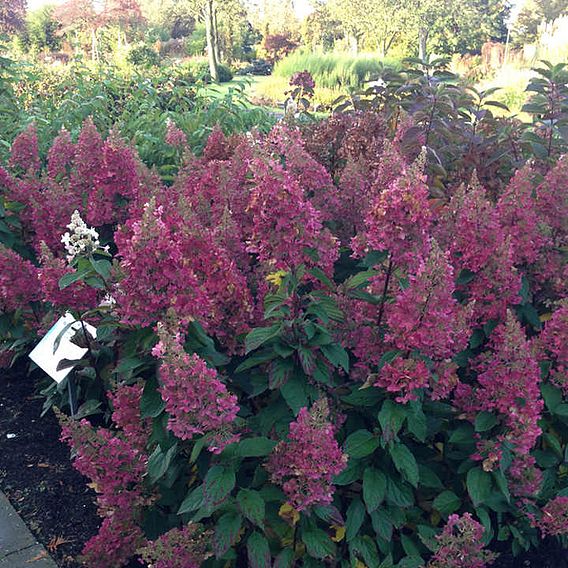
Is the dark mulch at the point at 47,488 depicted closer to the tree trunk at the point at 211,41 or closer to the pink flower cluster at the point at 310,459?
the pink flower cluster at the point at 310,459

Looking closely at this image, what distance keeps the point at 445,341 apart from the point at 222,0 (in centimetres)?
2831

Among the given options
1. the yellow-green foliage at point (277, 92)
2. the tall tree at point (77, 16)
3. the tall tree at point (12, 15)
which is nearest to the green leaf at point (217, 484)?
the yellow-green foliage at point (277, 92)

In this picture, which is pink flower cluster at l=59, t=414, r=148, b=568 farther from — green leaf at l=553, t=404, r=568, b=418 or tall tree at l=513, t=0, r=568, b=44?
tall tree at l=513, t=0, r=568, b=44

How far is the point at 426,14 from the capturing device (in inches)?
1236

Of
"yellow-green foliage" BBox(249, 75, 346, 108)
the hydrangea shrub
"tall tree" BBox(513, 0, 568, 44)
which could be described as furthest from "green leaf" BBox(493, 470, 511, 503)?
"tall tree" BBox(513, 0, 568, 44)

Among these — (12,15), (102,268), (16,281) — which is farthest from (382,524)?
(12,15)

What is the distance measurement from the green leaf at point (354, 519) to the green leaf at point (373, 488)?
0.11 m

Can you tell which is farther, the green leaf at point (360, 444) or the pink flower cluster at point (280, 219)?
the green leaf at point (360, 444)

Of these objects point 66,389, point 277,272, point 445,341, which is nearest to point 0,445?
point 66,389

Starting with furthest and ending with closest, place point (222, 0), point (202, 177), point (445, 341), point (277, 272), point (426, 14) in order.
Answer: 1. point (426, 14)
2. point (222, 0)
3. point (202, 177)
4. point (277, 272)
5. point (445, 341)

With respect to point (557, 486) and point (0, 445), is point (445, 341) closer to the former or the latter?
point (557, 486)

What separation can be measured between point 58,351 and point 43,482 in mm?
600

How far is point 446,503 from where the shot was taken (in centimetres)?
237

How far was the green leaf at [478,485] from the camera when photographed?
7.26 feet
